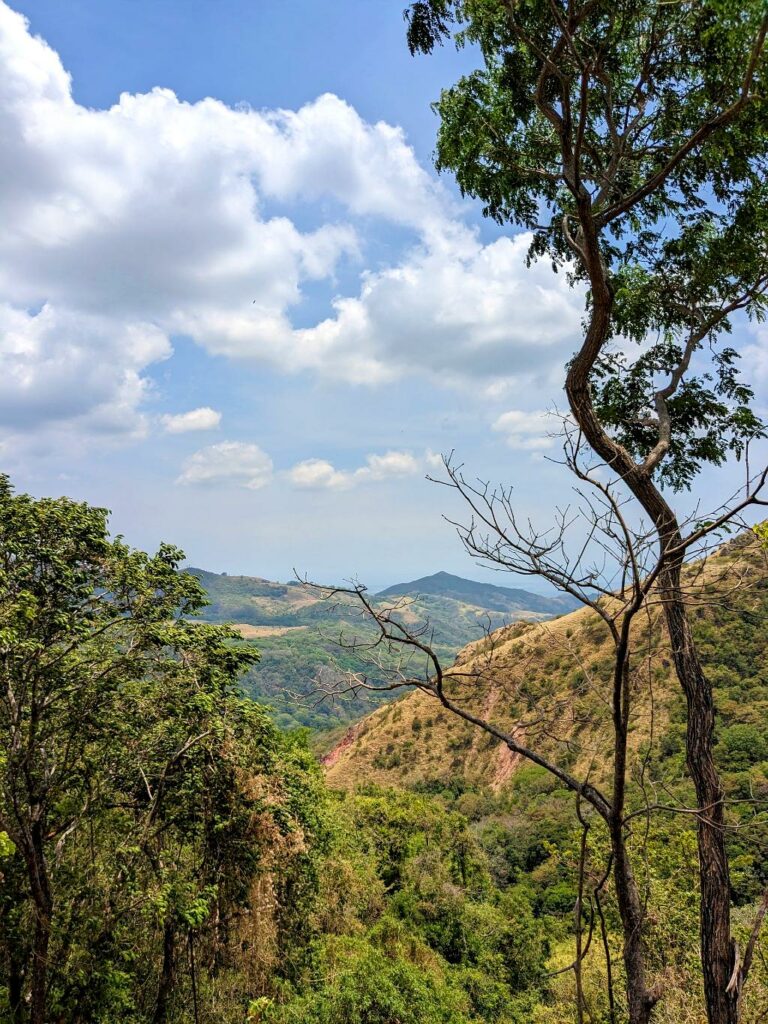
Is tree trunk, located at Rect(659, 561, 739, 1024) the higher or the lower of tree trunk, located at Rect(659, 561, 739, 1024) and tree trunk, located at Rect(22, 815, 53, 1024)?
the higher

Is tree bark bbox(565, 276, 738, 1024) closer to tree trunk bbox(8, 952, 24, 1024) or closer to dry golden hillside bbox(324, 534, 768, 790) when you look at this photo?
dry golden hillside bbox(324, 534, 768, 790)

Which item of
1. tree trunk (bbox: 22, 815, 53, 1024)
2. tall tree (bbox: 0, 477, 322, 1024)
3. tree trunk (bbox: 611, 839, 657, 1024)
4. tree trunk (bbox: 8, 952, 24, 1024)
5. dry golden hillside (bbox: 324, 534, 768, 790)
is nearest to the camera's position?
tree trunk (bbox: 611, 839, 657, 1024)

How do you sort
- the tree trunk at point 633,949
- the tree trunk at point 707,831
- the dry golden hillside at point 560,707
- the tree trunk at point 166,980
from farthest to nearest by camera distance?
the tree trunk at point 166,980
the tree trunk at point 707,831
the dry golden hillside at point 560,707
the tree trunk at point 633,949

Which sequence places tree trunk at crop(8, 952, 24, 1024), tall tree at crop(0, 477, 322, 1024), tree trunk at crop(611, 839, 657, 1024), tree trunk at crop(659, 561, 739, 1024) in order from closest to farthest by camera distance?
1. tree trunk at crop(611, 839, 657, 1024)
2. tree trunk at crop(659, 561, 739, 1024)
3. tall tree at crop(0, 477, 322, 1024)
4. tree trunk at crop(8, 952, 24, 1024)

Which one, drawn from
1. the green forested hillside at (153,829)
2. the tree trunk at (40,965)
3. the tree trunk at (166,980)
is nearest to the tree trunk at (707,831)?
the green forested hillside at (153,829)

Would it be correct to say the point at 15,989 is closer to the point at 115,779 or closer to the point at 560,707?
the point at 115,779

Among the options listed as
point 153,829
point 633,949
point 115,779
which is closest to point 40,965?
point 153,829

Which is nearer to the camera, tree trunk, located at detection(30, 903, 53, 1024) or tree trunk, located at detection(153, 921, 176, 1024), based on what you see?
tree trunk, located at detection(30, 903, 53, 1024)

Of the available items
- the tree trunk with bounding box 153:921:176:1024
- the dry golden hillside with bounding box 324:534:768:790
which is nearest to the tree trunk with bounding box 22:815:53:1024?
the tree trunk with bounding box 153:921:176:1024

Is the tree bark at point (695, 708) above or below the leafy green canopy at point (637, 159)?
below

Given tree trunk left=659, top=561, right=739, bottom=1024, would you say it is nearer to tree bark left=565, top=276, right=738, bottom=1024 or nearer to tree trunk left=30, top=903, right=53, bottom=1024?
tree bark left=565, top=276, right=738, bottom=1024

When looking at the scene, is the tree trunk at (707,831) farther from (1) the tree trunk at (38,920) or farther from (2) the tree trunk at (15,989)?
(2) the tree trunk at (15,989)

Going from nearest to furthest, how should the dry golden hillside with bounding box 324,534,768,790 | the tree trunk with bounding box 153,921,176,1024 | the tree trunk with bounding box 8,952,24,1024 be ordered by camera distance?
the dry golden hillside with bounding box 324,534,768,790, the tree trunk with bounding box 8,952,24,1024, the tree trunk with bounding box 153,921,176,1024

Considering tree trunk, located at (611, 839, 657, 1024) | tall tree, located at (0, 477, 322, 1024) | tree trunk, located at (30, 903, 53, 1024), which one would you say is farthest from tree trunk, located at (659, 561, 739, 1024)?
tree trunk, located at (30, 903, 53, 1024)
